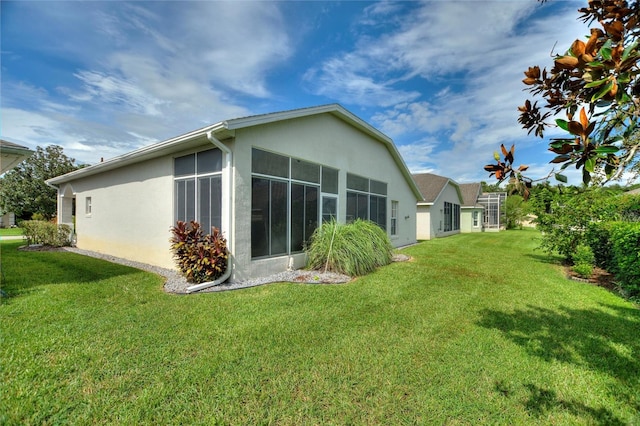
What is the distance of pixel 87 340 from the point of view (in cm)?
373

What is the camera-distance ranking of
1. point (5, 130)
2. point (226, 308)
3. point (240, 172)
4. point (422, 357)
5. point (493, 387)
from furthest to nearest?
point (5, 130), point (240, 172), point (226, 308), point (422, 357), point (493, 387)

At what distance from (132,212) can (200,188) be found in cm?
405

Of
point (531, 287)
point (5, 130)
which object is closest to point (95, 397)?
point (531, 287)

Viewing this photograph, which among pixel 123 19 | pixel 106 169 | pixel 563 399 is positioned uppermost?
pixel 123 19

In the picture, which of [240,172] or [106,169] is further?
[106,169]

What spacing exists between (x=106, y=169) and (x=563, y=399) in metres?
13.9

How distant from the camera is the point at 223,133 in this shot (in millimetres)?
6500

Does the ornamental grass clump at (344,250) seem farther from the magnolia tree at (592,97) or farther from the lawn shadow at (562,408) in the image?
the magnolia tree at (592,97)

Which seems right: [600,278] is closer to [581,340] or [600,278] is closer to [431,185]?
[581,340]

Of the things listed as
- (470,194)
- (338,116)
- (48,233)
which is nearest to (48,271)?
(48,233)

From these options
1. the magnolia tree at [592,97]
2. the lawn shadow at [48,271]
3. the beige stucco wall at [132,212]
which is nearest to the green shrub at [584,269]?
the magnolia tree at [592,97]

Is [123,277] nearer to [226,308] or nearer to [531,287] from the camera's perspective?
[226,308]

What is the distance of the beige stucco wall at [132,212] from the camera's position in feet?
28.0

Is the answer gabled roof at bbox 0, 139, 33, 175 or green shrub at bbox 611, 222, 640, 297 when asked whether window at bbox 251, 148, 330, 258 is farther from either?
green shrub at bbox 611, 222, 640, 297
